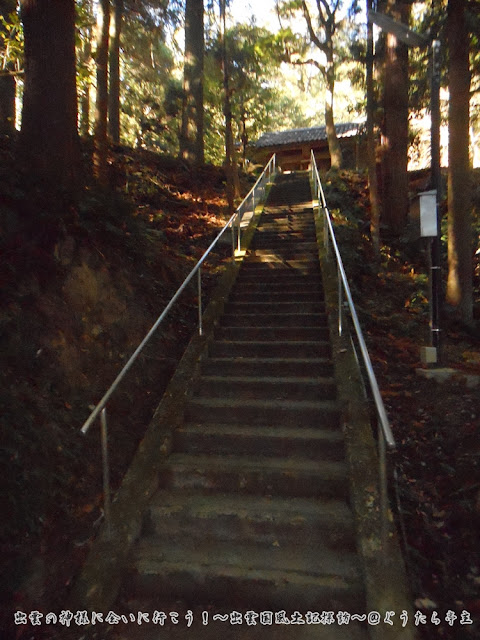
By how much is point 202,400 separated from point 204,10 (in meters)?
17.2

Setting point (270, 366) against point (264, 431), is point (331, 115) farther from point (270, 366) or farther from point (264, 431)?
point (264, 431)

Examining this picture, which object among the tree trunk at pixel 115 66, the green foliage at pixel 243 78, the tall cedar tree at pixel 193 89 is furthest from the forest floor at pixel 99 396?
the green foliage at pixel 243 78

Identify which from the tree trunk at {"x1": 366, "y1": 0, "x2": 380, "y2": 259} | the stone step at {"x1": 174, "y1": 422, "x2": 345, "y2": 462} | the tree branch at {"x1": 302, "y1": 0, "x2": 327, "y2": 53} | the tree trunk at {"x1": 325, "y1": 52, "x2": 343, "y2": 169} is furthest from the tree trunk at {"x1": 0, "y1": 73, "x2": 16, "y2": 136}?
the tree branch at {"x1": 302, "y1": 0, "x2": 327, "y2": 53}

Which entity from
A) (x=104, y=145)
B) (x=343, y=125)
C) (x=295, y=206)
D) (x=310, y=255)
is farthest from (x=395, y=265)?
(x=343, y=125)

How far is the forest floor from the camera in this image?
2867 mm

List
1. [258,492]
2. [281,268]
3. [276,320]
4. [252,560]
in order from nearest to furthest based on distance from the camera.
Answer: [252,560], [258,492], [276,320], [281,268]

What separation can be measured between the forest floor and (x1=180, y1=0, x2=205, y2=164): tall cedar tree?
9.79 metres

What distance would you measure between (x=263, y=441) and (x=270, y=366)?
1182mm

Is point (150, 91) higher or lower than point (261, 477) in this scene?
higher

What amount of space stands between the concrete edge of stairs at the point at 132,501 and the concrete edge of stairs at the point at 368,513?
1.60m

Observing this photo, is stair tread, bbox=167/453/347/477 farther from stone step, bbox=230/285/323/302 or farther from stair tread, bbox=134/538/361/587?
stone step, bbox=230/285/323/302

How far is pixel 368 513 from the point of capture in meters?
3.10

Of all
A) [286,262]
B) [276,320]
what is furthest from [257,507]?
[286,262]

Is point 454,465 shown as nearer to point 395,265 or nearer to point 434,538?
point 434,538
